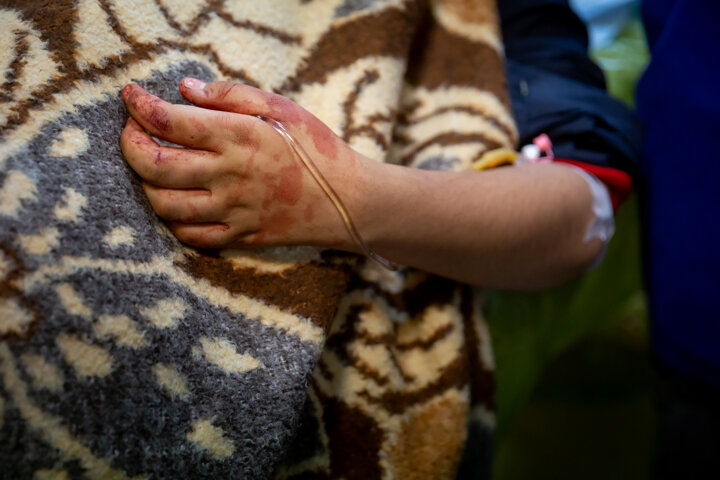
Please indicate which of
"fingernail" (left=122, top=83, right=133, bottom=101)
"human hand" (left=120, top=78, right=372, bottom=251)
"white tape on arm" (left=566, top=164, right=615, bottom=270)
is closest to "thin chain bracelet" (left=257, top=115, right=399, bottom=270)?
"human hand" (left=120, top=78, right=372, bottom=251)

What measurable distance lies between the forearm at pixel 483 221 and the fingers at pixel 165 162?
125 mm

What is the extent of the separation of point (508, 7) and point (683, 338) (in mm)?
527

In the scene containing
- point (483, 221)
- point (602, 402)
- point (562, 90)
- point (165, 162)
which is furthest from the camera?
point (602, 402)

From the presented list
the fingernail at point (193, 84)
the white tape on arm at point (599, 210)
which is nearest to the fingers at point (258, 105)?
the fingernail at point (193, 84)

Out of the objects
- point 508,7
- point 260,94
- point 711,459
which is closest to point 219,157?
point 260,94

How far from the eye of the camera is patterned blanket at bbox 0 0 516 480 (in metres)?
0.35

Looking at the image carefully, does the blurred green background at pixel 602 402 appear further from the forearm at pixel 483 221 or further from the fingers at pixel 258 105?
the fingers at pixel 258 105

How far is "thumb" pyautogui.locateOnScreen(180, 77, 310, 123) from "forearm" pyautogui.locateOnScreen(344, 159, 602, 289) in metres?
0.08

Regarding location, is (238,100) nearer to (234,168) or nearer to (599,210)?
(234,168)

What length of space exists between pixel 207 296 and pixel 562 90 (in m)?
0.52

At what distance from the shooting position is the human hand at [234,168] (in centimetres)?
42

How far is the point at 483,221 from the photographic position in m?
0.52

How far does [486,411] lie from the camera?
23.4 inches

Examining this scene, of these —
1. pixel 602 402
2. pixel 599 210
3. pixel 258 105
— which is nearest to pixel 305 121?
pixel 258 105
